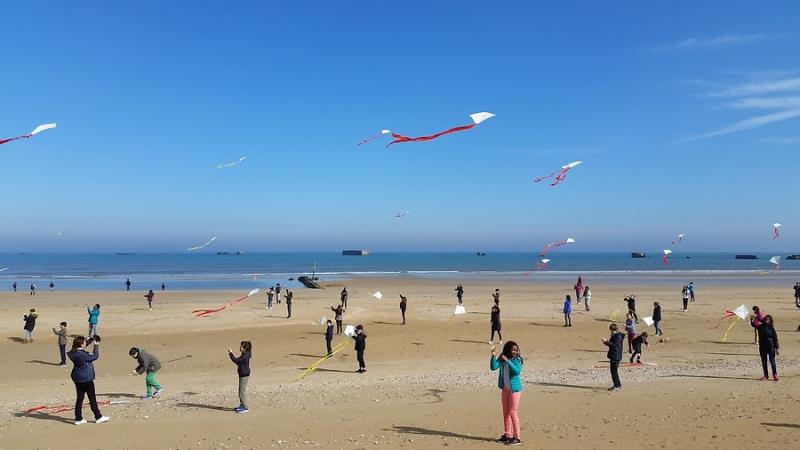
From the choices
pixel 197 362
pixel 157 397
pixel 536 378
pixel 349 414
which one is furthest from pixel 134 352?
pixel 536 378

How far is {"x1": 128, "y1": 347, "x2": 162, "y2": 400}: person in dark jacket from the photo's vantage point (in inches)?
419

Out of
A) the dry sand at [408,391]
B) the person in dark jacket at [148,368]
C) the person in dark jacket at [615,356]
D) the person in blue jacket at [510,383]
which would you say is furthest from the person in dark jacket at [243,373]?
the person in dark jacket at [615,356]

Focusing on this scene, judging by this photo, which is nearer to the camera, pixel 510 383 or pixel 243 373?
pixel 510 383

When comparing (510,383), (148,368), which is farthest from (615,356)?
(148,368)

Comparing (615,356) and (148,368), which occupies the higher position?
(148,368)

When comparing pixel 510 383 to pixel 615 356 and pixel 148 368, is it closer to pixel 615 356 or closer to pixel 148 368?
pixel 615 356

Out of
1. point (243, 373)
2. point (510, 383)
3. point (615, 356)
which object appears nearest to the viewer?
point (510, 383)

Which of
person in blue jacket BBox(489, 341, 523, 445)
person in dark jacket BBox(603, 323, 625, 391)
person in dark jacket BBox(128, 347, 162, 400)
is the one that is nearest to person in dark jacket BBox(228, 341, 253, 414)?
person in dark jacket BBox(128, 347, 162, 400)

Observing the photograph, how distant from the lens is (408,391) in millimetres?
11312

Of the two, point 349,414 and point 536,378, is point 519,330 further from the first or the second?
point 349,414

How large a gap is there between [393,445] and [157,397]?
6190mm

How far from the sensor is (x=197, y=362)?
16.0 m

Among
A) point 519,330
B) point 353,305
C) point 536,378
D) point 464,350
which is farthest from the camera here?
point 353,305

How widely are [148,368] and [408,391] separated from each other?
5.51 meters
